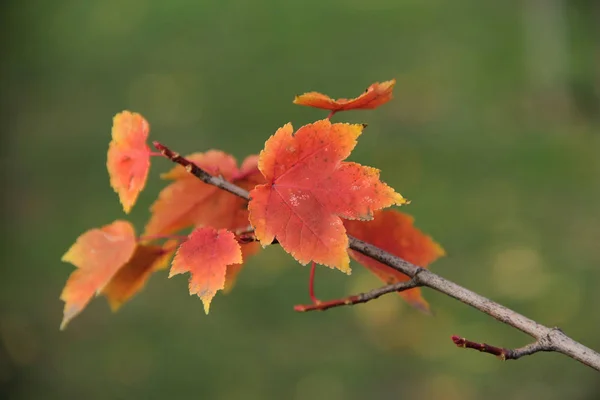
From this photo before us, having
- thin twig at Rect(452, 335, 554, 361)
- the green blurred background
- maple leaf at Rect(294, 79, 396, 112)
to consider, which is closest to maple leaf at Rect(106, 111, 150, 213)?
maple leaf at Rect(294, 79, 396, 112)

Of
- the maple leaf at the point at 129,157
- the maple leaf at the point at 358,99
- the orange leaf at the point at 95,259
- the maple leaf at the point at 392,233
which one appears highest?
the maple leaf at the point at 358,99

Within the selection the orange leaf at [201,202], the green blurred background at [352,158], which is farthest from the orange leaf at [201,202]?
the green blurred background at [352,158]

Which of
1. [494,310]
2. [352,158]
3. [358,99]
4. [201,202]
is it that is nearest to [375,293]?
[494,310]

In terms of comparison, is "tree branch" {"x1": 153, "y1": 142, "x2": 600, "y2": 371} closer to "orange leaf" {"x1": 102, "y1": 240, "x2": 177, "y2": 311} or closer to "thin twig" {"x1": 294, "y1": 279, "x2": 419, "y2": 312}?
"thin twig" {"x1": 294, "y1": 279, "x2": 419, "y2": 312}

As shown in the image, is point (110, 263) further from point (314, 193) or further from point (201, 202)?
point (314, 193)

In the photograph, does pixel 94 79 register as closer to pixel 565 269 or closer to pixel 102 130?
pixel 102 130

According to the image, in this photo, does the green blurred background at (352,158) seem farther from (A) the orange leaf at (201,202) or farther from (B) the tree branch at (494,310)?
(B) the tree branch at (494,310)

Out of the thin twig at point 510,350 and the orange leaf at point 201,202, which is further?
the orange leaf at point 201,202

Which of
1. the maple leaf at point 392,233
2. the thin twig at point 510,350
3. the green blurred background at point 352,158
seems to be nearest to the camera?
the thin twig at point 510,350
